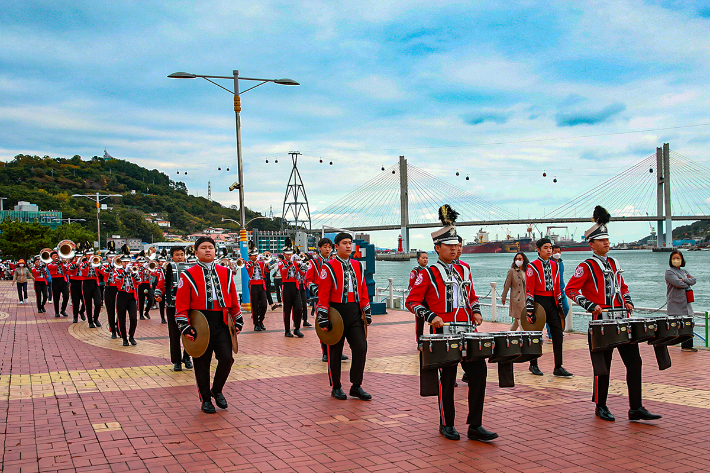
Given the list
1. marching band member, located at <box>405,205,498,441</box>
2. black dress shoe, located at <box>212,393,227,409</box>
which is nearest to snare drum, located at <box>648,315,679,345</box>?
marching band member, located at <box>405,205,498,441</box>

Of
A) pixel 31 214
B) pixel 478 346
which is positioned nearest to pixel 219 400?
pixel 478 346

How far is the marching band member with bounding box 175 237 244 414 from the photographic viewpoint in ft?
20.6

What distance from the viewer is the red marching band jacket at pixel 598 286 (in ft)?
19.7

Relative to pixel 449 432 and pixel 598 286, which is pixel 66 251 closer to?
pixel 449 432

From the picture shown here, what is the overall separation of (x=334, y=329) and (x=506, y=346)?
2.44m

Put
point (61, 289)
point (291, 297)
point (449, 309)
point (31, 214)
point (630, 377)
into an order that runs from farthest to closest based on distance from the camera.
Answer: point (31, 214)
point (61, 289)
point (291, 297)
point (630, 377)
point (449, 309)

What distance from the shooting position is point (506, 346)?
506cm

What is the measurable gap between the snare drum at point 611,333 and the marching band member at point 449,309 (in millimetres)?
1119

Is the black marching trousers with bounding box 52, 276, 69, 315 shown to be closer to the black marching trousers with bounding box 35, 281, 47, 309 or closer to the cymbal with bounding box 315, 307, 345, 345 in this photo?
the black marching trousers with bounding box 35, 281, 47, 309

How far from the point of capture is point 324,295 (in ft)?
23.0

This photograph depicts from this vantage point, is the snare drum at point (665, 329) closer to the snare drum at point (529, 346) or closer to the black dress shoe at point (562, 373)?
the snare drum at point (529, 346)

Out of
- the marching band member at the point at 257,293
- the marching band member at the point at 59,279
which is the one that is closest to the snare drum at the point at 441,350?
the marching band member at the point at 257,293

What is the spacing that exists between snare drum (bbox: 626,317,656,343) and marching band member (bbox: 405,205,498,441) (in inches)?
55.7

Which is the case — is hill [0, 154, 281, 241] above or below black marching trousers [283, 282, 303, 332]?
above
